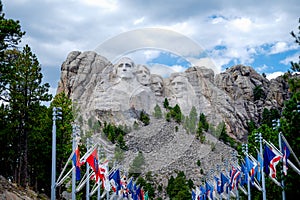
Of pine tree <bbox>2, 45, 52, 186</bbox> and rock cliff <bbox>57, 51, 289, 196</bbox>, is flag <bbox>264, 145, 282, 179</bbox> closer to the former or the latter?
pine tree <bbox>2, 45, 52, 186</bbox>

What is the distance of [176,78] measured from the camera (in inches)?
2082

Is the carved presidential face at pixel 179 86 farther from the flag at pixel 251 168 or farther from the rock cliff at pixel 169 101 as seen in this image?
the flag at pixel 251 168

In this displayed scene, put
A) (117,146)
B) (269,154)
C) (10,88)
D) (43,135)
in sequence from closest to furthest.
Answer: (269,154)
(10,88)
(43,135)
(117,146)

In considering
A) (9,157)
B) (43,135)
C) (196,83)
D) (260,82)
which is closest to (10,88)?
(43,135)

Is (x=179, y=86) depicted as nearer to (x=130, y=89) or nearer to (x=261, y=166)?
(x=130, y=89)

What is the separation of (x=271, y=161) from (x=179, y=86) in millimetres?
34181

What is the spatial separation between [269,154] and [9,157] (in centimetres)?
3284

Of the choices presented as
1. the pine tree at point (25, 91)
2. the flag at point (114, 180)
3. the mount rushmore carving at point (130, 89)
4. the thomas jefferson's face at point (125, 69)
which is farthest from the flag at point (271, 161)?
the thomas jefferson's face at point (125, 69)

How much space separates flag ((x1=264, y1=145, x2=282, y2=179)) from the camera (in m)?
23.3

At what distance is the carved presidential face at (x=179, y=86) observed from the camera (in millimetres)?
53675

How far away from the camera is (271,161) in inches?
925

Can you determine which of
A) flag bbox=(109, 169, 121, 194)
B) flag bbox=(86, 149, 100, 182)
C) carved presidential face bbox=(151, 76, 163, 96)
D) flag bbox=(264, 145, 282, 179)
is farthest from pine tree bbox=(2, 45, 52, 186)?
flag bbox=(264, 145, 282, 179)

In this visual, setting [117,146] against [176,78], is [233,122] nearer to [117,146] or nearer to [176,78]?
[117,146]

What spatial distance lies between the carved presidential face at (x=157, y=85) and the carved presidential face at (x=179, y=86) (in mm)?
1817
